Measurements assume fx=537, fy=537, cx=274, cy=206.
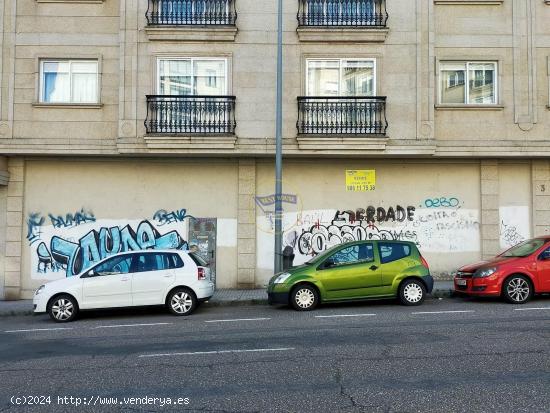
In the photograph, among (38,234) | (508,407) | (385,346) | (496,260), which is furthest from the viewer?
(38,234)

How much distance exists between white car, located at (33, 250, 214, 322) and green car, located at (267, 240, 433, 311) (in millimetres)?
1829

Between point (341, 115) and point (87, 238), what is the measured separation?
8.34 meters

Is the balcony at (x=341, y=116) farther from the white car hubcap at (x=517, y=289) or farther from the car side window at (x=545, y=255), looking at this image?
the white car hubcap at (x=517, y=289)

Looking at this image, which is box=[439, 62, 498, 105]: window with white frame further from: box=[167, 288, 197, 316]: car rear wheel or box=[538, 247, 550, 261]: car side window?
box=[167, 288, 197, 316]: car rear wheel

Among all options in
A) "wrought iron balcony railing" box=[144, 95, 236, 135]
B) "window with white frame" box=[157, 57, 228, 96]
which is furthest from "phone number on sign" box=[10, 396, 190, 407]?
"window with white frame" box=[157, 57, 228, 96]

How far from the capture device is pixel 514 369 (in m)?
6.29

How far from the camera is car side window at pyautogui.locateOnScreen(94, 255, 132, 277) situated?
11727mm

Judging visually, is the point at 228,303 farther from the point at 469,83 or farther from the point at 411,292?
the point at 469,83

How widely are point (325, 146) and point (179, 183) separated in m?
4.55

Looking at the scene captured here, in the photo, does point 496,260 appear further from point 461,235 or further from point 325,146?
point 325,146

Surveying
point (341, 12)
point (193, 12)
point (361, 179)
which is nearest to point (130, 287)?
point (361, 179)

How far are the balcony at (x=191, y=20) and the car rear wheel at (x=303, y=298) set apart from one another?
307 inches

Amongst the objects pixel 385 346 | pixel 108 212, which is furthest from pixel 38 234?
pixel 385 346

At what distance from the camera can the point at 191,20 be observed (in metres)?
15.4
